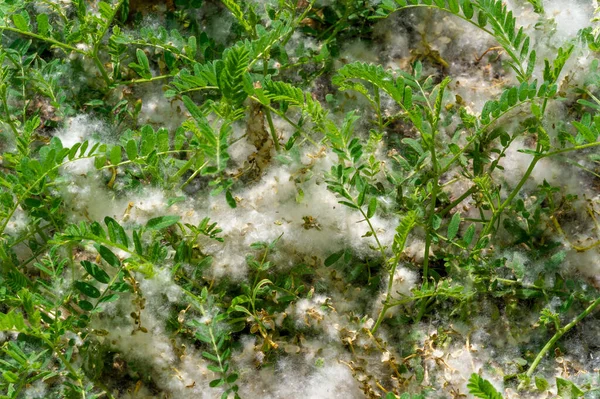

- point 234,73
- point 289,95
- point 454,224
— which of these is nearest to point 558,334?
point 454,224

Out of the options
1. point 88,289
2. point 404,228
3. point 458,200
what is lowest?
point 88,289

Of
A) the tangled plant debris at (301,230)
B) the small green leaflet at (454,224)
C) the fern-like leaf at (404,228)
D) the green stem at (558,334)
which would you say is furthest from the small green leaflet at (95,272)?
the green stem at (558,334)

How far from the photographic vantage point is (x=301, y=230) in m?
2.23

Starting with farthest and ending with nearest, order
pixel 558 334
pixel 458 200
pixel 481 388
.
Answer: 1. pixel 458 200
2. pixel 558 334
3. pixel 481 388

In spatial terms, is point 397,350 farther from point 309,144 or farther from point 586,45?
point 586,45

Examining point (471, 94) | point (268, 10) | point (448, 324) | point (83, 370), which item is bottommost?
point (83, 370)

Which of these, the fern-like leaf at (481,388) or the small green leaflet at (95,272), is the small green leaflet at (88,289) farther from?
the fern-like leaf at (481,388)

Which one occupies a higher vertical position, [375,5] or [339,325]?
[375,5]

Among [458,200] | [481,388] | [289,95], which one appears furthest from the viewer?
[458,200]

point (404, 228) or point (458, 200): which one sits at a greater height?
point (404, 228)

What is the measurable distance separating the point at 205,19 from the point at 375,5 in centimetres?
59

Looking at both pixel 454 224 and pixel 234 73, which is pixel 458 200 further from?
pixel 234 73

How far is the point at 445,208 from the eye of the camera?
2.25 m

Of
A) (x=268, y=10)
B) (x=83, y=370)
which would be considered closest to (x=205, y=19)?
(x=268, y=10)
